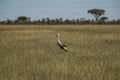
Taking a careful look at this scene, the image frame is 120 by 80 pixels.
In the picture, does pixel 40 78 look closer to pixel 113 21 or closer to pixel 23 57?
pixel 23 57

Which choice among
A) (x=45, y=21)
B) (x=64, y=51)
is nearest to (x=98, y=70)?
(x=64, y=51)

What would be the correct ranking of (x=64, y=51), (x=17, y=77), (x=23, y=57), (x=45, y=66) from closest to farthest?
(x=17, y=77)
(x=45, y=66)
(x=23, y=57)
(x=64, y=51)

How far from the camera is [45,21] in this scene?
193ft

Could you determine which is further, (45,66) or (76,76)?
(45,66)

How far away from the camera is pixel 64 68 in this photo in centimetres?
995

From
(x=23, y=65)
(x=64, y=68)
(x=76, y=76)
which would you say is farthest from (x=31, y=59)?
(x=76, y=76)

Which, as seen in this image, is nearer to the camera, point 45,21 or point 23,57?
point 23,57

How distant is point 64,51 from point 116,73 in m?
4.99

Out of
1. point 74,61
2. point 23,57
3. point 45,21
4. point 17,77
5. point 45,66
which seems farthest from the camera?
point 45,21

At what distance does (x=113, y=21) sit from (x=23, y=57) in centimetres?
4840

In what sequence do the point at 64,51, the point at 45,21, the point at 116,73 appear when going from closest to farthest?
the point at 116,73 → the point at 64,51 → the point at 45,21

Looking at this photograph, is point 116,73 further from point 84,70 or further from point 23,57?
point 23,57

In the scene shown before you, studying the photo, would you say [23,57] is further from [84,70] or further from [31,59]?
[84,70]

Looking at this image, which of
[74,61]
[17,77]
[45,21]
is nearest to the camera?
[17,77]
